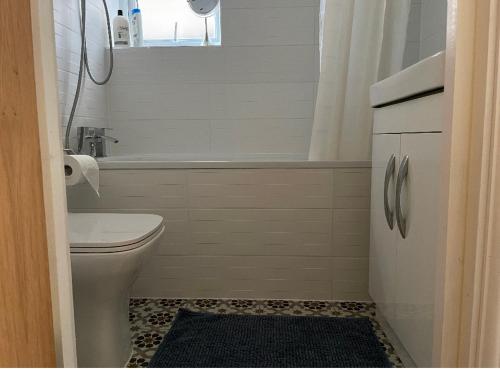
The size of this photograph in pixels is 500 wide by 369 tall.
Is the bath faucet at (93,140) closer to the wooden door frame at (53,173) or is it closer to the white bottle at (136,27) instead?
the white bottle at (136,27)

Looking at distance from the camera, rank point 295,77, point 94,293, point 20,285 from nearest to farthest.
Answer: point 20,285 → point 94,293 → point 295,77

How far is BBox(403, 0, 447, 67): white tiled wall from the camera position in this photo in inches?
76.4

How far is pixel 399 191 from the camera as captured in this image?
113cm

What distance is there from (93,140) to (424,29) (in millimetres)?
1923

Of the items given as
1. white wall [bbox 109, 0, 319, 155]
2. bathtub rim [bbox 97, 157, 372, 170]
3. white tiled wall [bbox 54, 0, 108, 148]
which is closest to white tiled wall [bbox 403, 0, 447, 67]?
white wall [bbox 109, 0, 319, 155]

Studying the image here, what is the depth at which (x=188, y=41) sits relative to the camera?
8.21 ft

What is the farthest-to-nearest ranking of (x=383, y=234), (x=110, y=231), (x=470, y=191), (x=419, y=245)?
(x=383, y=234) < (x=110, y=231) < (x=419, y=245) < (x=470, y=191)

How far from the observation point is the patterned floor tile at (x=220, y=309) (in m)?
1.53

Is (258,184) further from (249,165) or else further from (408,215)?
(408,215)

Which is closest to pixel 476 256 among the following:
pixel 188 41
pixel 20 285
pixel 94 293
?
pixel 20 285

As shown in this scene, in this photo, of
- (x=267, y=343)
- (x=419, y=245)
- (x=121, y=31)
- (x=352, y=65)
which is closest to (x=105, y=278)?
(x=267, y=343)

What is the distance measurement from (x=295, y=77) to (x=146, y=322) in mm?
1580

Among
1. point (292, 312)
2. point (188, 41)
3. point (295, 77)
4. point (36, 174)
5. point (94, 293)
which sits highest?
point (188, 41)

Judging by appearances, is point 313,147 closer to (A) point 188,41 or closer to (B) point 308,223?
(B) point 308,223
